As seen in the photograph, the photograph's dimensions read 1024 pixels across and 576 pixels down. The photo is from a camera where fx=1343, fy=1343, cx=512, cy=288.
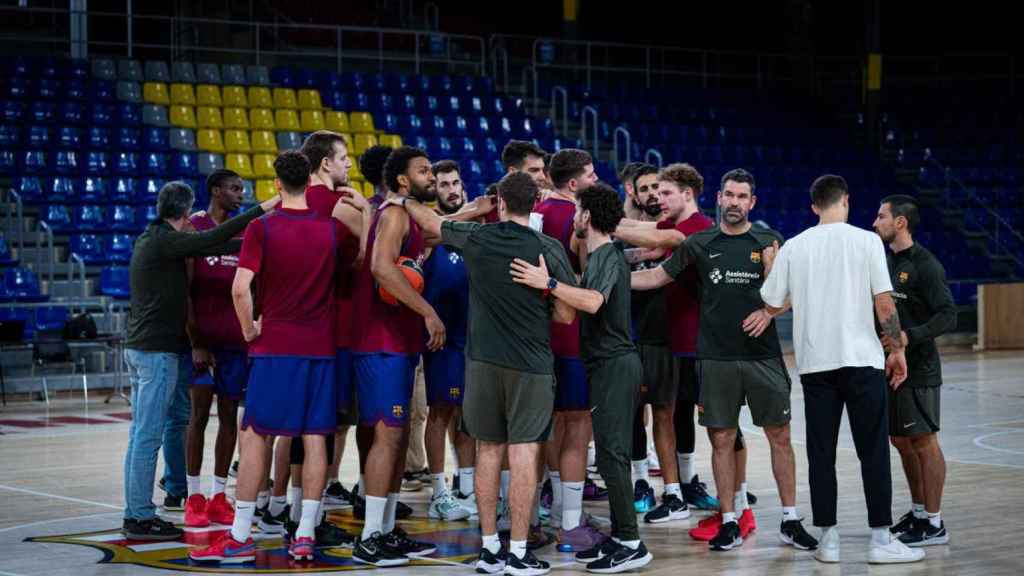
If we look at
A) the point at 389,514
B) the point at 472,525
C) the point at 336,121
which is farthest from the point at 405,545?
the point at 336,121

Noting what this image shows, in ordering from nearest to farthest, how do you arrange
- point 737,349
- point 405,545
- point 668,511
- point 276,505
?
point 405,545 < point 737,349 < point 276,505 < point 668,511

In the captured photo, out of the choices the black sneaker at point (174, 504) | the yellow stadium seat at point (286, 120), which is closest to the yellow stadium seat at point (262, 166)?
the yellow stadium seat at point (286, 120)

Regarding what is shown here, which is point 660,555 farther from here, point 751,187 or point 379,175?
point 379,175

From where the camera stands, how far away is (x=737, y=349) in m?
7.86

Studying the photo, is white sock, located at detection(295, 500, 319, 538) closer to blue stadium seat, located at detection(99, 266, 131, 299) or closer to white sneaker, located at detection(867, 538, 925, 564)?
white sneaker, located at detection(867, 538, 925, 564)

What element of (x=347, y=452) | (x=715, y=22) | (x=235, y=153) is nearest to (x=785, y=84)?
(x=715, y=22)

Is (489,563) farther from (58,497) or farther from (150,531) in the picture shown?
(58,497)

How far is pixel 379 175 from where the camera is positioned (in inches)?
331

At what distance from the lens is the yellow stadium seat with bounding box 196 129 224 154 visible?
20125 millimetres

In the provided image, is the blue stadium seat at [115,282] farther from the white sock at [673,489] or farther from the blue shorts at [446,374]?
the white sock at [673,489]

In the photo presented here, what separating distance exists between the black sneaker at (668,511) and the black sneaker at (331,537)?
1.94 meters

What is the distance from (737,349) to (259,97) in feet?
49.8

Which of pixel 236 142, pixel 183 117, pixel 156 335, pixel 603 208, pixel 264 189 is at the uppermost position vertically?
pixel 183 117

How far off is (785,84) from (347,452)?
19984 mm
